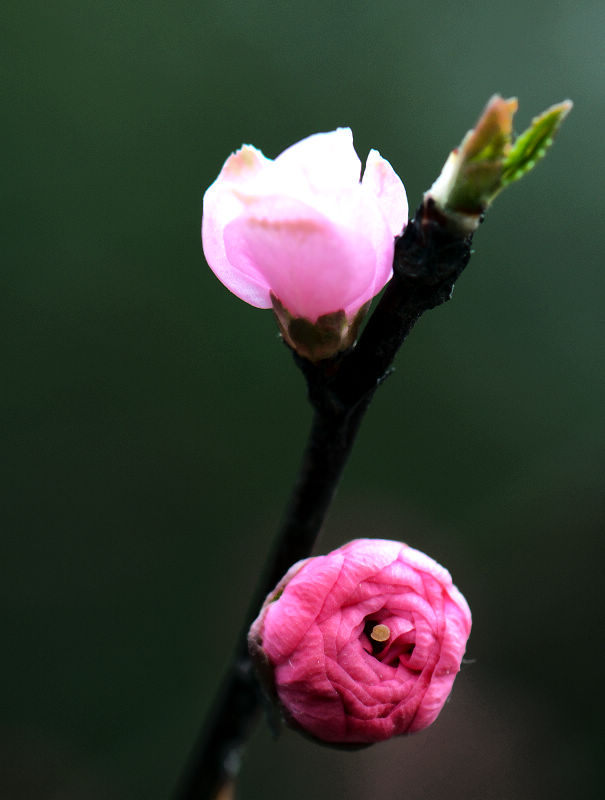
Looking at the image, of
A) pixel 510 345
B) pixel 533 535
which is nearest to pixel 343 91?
pixel 510 345

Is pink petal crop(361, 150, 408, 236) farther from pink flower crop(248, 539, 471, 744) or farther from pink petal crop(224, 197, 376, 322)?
pink flower crop(248, 539, 471, 744)

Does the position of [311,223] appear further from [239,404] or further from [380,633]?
[239,404]

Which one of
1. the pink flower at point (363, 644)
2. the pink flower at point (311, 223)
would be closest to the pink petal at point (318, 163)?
the pink flower at point (311, 223)

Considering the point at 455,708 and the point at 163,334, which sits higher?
the point at 163,334

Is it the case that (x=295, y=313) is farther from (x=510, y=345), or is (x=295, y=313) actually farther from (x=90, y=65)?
(x=90, y=65)

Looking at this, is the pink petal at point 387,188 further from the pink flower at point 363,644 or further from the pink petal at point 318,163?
the pink flower at point 363,644
